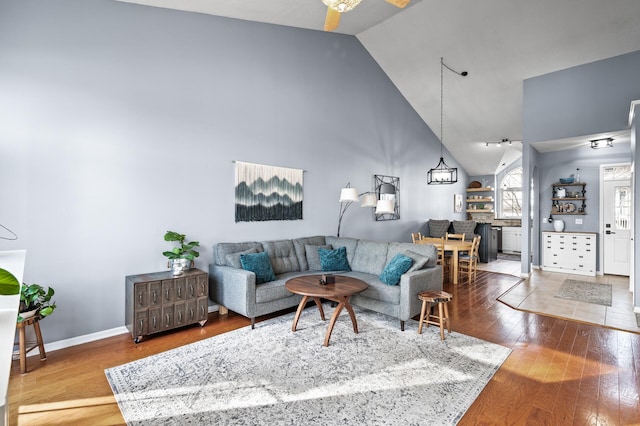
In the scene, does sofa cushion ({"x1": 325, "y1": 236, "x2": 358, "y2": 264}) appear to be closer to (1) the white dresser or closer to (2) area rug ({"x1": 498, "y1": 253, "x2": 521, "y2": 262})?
(1) the white dresser

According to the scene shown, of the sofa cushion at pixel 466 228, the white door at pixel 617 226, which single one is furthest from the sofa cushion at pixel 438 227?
the white door at pixel 617 226

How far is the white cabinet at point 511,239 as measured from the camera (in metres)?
9.45

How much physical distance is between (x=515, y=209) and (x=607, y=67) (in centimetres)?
519

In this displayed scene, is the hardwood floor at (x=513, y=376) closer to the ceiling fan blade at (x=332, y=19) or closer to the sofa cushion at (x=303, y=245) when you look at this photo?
the sofa cushion at (x=303, y=245)

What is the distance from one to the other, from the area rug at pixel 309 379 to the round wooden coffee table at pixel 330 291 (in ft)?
0.66

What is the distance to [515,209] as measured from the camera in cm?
997

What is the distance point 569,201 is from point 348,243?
539cm

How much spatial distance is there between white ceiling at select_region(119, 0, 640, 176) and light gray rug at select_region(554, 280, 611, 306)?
262cm

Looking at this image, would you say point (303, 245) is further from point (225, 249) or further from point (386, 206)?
point (386, 206)

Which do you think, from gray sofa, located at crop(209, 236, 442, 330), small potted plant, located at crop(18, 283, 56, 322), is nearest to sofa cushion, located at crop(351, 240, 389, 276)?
gray sofa, located at crop(209, 236, 442, 330)

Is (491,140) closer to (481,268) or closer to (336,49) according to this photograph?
(481,268)

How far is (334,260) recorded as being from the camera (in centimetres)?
476

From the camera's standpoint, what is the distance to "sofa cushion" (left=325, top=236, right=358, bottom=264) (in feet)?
16.3

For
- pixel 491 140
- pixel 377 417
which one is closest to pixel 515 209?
pixel 491 140
